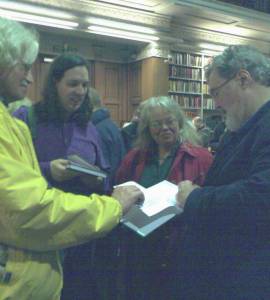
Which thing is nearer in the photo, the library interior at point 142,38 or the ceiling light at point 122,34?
the library interior at point 142,38

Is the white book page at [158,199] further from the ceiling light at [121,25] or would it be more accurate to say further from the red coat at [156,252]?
the ceiling light at [121,25]

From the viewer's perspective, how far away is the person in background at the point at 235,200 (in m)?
1.37

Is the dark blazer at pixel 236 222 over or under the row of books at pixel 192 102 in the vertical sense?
under

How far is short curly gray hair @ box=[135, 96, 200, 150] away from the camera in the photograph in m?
2.48

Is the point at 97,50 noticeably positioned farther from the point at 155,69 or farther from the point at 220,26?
the point at 220,26

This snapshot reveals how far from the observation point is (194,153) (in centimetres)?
233

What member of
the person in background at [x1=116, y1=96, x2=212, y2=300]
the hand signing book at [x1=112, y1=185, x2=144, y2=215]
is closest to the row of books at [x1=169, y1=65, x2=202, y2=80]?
the person in background at [x1=116, y1=96, x2=212, y2=300]

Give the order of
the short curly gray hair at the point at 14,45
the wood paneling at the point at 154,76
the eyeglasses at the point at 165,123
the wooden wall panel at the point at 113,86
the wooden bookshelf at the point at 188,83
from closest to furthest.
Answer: the short curly gray hair at the point at 14,45
the eyeglasses at the point at 165,123
the wood paneling at the point at 154,76
the wooden wall panel at the point at 113,86
the wooden bookshelf at the point at 188,83

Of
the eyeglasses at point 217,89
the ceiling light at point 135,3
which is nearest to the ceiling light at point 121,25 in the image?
the ceiling light at point 135,3

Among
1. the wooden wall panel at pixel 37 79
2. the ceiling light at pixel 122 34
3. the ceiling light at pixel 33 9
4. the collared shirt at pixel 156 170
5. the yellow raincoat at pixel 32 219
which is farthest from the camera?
the wooden wall panel at pixel 37 79

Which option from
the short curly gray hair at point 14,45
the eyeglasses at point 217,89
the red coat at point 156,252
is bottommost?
the red coat at point 156,252

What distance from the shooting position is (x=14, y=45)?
127 centimetres

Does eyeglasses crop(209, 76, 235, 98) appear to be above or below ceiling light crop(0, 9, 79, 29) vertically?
below

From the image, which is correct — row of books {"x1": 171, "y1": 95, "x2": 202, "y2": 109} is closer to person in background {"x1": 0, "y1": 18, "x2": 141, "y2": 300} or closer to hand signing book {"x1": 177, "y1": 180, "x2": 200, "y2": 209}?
hand signing book {"x1": 177, "y1": 180, "x2": 200, "y2": 209}
